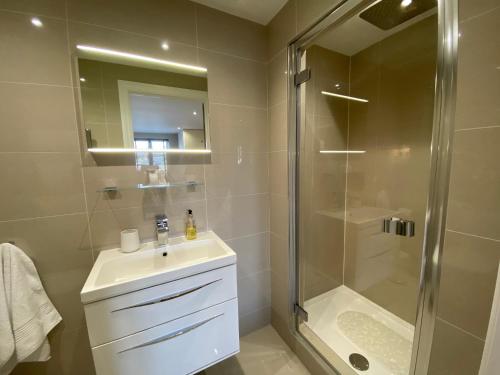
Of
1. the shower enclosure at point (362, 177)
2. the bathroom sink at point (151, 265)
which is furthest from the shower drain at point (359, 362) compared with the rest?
the bathroom sink at point (151, 265)

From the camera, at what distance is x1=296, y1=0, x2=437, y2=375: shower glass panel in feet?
4.32

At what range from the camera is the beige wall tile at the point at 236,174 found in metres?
1.36

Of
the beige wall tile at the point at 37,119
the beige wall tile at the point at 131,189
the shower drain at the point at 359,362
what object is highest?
the beige wall tile at the point at 37,119

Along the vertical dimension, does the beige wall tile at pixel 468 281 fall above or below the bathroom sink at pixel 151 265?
above

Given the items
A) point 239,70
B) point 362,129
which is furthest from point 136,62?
point 362,129

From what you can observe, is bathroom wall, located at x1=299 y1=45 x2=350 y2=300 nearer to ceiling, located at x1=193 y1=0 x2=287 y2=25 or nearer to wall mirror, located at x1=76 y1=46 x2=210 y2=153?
ceiling, located at x1=193 y1=0 x2=287 y2=25

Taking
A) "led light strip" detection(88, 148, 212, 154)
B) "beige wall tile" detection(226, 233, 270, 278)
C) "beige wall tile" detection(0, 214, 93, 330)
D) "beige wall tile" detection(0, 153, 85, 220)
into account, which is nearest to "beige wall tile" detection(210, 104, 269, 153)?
"led light strip" detection(88, 148, 212, 154)

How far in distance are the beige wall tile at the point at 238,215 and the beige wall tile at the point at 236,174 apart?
52mm

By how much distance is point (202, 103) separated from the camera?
50.8 inches

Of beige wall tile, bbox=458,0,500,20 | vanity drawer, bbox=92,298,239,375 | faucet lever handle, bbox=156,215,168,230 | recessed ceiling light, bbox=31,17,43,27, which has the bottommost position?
vanity drawer, bbox=92,298,239,375

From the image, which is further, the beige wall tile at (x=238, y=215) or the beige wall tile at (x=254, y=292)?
the beige wall tile at (x=254, y=292)

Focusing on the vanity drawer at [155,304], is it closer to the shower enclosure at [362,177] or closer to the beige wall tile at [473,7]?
the shower enclosure at [362,177]

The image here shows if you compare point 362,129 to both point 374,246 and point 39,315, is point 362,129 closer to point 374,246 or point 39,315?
point 374,246

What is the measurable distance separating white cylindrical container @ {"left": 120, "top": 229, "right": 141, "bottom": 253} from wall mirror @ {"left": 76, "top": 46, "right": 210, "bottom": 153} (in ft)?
1.53
